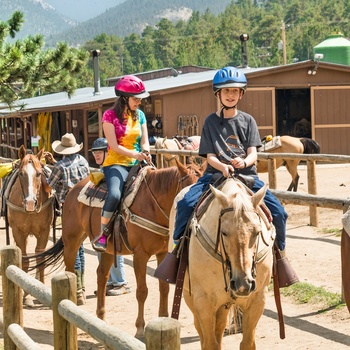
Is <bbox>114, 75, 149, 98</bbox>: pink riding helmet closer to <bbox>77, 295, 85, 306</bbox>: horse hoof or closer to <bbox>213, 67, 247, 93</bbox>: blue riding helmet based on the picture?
<bbox>213, 67, 247, 93</bbox>: blue riding helmet

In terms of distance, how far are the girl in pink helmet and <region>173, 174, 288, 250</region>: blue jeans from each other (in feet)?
5.52

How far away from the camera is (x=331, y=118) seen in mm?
29641

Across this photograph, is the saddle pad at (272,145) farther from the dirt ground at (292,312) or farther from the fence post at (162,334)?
the fence post at (162,334)

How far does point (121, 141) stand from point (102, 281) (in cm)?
156

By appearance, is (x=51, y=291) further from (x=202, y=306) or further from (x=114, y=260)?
(x=114, y=260)

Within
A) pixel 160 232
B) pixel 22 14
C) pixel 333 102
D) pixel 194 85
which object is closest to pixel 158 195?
pixel 160 232

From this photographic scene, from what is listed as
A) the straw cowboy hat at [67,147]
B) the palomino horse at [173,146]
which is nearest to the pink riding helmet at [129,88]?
the straw cowboy hat at [67,147]

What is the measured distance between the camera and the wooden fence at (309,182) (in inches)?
336

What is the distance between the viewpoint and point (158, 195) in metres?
8.15

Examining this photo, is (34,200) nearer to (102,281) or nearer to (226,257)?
(102,281)

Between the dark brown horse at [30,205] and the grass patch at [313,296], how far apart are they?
325 centimetres

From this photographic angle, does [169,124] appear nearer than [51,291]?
No

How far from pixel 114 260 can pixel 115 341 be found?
4.46 m

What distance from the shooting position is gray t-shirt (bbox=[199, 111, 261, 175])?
6.38 meters
